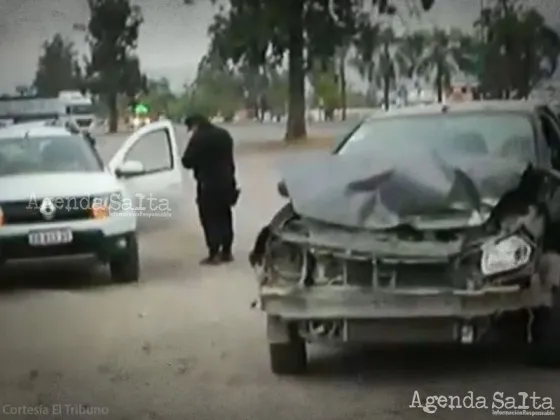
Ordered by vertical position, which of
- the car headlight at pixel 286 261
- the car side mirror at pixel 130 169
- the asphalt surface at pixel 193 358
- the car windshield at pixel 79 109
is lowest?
the asphalt surface at pixel 193 358

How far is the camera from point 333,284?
9.89ft

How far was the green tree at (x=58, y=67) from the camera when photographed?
3.32 m

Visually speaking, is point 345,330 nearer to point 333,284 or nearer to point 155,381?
point 333,284

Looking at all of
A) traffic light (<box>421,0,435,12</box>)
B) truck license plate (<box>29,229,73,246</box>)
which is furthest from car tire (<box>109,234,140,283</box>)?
traffic light (<box>421,0,435,12</box>)

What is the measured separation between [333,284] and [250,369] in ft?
1.24

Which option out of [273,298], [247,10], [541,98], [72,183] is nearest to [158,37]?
[247,10]

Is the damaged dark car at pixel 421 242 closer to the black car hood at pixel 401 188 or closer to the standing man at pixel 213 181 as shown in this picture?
the black car hood at pixel 401 188

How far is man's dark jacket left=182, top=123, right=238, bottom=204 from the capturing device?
326cm

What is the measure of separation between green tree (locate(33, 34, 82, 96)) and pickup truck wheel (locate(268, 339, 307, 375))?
0.97 metres

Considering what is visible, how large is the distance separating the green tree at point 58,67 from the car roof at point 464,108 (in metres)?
0.88

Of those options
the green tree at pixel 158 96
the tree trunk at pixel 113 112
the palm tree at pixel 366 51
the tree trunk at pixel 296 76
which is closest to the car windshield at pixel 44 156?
the tree trunk at pixel 113 112

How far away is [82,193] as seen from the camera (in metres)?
3.39

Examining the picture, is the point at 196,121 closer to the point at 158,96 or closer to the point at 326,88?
the point at 158,96

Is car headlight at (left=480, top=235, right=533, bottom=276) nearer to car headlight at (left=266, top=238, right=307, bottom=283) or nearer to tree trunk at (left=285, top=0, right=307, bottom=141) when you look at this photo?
car headlight at (left=266, top=238, right=307, bottom=283)
